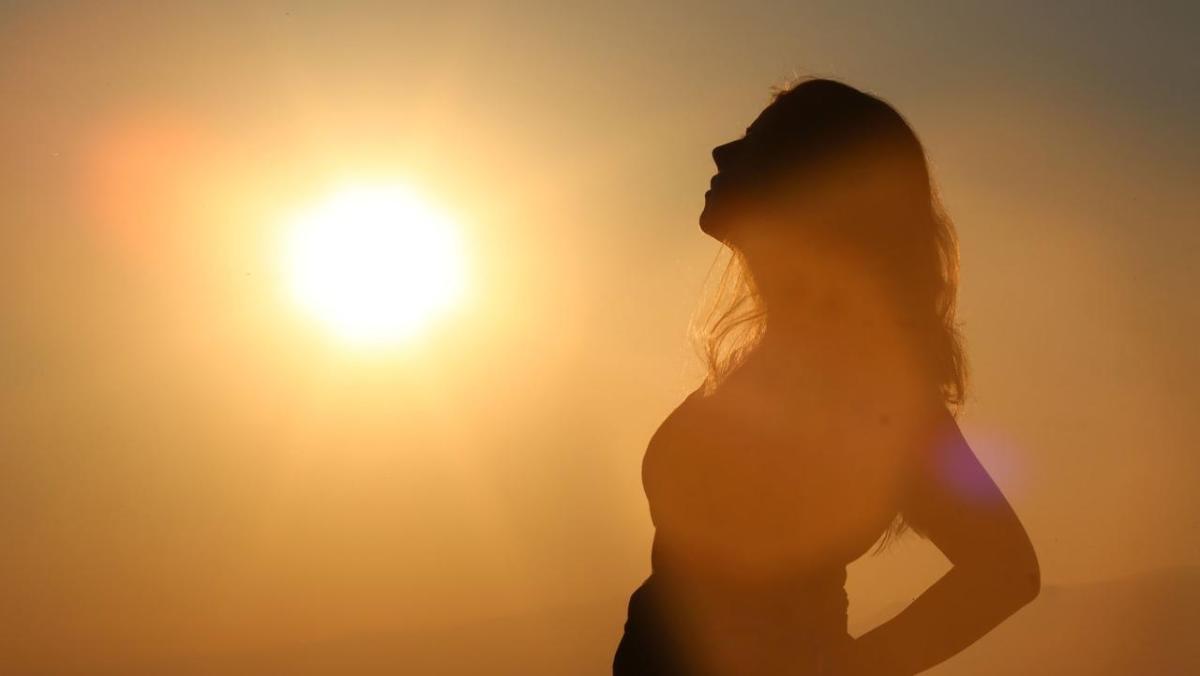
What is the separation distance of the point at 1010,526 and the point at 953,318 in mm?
450

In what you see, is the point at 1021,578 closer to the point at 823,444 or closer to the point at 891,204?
the point at 823,444

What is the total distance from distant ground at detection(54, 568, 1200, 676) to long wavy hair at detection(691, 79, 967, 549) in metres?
94.0

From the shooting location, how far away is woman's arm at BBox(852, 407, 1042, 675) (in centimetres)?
144

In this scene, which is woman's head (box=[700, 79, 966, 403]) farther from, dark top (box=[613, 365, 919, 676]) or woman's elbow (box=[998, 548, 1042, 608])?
woman's elbow (box=[998, 548, 1042, 608])

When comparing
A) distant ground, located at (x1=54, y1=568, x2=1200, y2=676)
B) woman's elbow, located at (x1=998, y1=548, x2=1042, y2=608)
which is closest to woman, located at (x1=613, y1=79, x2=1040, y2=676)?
woman's elbow, located at (x1=998, y1=548, x2=1042, y2=608)

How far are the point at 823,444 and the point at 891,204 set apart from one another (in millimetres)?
461

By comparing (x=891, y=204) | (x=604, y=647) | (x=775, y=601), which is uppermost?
(x=604, y=647)

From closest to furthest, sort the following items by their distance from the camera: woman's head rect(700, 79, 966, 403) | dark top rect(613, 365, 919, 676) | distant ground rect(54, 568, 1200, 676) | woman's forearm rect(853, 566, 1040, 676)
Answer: woman's forearm rect(853, 566, 1040, 676) < dark top rect(613, 365, 919, 676) < woman's head rect(700, 79, 966, 403) < distant ground rect(54, 568, 1200, 676)

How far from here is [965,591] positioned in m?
1.45

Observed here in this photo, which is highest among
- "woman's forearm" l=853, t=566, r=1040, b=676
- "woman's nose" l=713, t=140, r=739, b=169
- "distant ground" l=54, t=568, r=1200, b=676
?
"distant ground" l=54, t=568, r=1200, b=676

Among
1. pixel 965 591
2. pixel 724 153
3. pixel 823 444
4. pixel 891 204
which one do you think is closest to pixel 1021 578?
pixel 965 591

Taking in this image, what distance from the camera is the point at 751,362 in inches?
71.4

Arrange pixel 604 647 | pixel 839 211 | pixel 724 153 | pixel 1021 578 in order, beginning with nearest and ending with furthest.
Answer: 1. pixel 1021 578
2. pixel 839 211
3. pixel 724 153
4. pixel 604 647

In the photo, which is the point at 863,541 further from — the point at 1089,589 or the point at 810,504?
the point at 1089,589
